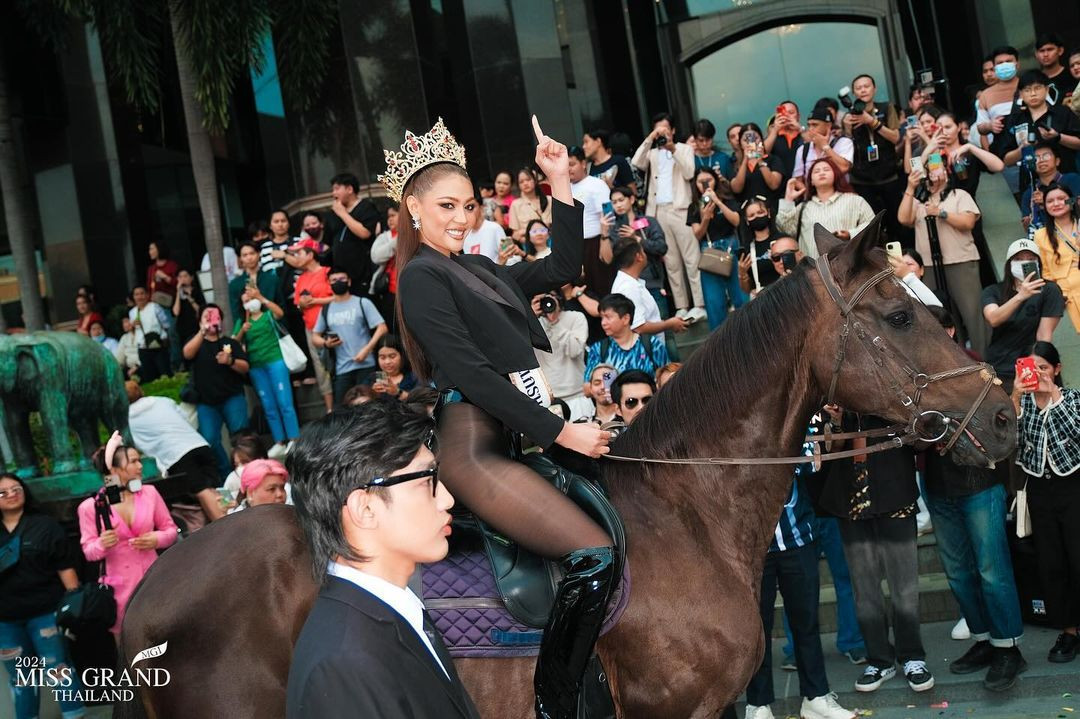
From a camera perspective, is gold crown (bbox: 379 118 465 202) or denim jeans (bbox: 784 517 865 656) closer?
gold crown (bbox: 379 118 465 202)

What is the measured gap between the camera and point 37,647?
840 cm

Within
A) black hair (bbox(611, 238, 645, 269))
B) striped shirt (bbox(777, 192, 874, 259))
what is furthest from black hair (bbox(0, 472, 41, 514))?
striped shirt (bbox(777, 192, 874, 259))

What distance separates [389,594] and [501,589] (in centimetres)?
172

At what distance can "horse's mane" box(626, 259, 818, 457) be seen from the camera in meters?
4.36

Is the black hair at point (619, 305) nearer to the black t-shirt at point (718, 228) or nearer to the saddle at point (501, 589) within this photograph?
the black t-shirt at point (718, 228)

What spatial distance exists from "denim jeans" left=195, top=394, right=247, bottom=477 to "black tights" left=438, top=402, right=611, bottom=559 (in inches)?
335

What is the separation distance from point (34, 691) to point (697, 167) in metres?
8.99

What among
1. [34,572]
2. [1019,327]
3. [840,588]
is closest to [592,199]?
[1019,327]

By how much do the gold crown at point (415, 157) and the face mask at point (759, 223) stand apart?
6.66m

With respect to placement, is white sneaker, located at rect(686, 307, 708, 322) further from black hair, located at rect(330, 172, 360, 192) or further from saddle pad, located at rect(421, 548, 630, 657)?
saddle pad, located at rect(421, 548, 630, 657)

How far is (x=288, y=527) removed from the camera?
172 inches

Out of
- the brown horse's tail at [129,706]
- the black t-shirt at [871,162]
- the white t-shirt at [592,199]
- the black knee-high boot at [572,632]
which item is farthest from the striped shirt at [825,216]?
the brown horse's tail at [129,706]

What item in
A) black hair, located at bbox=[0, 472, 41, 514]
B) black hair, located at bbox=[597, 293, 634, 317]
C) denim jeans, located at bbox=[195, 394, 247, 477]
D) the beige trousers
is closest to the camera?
black hair, located at bbox=[0, 472, 41, 514]

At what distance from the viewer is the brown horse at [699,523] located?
4055 mm
